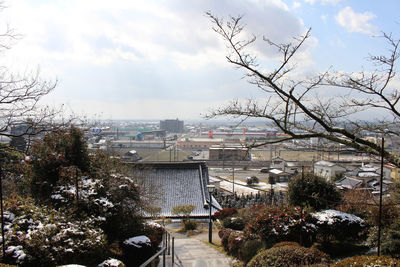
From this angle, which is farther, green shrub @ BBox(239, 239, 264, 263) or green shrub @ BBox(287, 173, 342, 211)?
green shrub @ BBox(287, 173, 342, 211)

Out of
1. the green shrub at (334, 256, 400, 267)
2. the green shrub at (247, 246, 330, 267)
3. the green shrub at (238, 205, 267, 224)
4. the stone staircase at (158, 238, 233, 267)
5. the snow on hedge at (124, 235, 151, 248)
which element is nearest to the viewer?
the green shrub at (334, 256, 400, 267)

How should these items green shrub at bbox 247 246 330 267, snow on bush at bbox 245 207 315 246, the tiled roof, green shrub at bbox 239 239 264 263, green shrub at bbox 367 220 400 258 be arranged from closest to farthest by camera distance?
green shrub at bbox 247 246 330 267 < green shrub at bbox 367 220 400 258 < snow on bush at bbox 245 207 315 246 < green shrub at bbox 239 239 264 263 < the tiled roof

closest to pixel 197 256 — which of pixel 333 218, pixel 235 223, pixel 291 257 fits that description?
pixel 235 223

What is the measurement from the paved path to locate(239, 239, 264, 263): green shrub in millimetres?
Result: 492

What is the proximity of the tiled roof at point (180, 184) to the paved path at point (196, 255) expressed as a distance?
312 cm

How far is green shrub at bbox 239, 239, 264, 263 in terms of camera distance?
21.9 feet

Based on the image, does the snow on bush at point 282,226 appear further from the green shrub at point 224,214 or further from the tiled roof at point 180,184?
the tiled roof at point 180,184

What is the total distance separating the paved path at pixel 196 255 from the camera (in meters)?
7.04

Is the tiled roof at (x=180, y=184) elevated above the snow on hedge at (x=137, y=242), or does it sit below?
below

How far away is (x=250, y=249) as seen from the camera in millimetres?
6766

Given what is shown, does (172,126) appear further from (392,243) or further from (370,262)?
(370,262)

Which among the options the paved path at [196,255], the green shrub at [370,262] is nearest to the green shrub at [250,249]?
the paved path at [196,255]

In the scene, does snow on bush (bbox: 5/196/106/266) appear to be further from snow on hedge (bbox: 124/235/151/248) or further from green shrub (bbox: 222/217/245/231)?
green shrub (bbox: 222/217/245/231)

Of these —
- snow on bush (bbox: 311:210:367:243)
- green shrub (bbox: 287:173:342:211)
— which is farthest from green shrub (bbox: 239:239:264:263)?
green shrub (bbox: 287:173:342:211)
